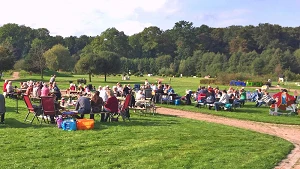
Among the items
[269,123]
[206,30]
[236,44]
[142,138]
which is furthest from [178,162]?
[206,30]

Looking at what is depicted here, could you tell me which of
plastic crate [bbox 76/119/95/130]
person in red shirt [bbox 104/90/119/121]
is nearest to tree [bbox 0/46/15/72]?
person in red shirt [bbox 104/90/119/121]

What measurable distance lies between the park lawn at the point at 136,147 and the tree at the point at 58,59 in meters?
64.0

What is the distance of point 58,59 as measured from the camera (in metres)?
77.2

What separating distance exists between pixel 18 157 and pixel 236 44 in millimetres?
104305

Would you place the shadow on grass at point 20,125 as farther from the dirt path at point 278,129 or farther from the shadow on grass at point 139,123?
the dirt path at point 278,129

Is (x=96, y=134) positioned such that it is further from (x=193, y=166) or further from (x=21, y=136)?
(x=193, y=166)

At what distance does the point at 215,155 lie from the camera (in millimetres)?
9320

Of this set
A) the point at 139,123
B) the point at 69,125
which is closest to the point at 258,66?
the point at 139,123

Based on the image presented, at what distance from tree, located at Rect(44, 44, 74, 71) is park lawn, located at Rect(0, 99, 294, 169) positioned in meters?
64.0

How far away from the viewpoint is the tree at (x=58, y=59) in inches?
2985

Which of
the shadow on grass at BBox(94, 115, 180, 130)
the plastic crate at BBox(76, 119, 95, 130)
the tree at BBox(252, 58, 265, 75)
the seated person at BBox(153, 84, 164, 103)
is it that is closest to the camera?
the plastic crate at BBox(76, 119, 95, 130)

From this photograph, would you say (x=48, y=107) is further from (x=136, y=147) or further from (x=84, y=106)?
(x=136, y=147)

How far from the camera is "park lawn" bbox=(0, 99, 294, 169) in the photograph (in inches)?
328

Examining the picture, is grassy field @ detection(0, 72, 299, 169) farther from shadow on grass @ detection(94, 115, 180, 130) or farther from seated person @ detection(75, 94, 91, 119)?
seated person @ detection(75, 94, 91, 119)
